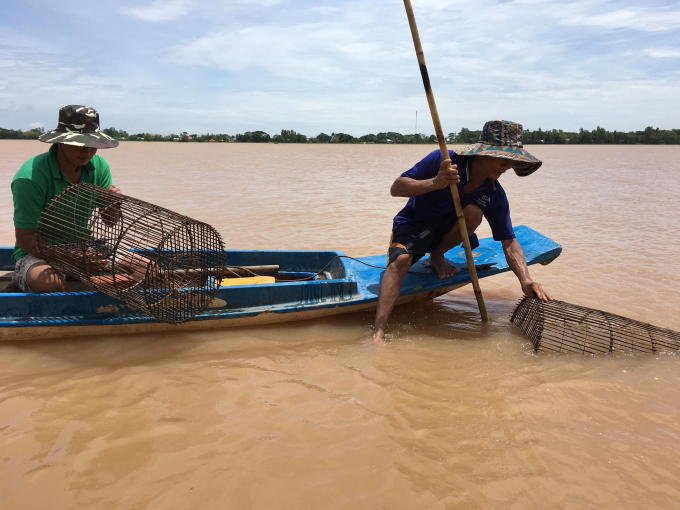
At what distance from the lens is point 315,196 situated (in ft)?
39.1

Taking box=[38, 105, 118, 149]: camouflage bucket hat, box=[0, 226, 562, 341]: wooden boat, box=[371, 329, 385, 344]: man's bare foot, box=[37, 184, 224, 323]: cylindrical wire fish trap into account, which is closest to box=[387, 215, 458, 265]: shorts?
box=[0, 226, 562, 341]: wooden boat

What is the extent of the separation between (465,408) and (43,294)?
2.87 meters

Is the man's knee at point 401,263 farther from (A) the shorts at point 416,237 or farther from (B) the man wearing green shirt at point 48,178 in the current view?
(B) the man wearing green shirt at point 48,178

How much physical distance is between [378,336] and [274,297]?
0.86 m

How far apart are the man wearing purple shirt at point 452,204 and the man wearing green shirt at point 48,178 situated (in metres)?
2.17

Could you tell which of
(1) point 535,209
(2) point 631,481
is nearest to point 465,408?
(2) point 631,481

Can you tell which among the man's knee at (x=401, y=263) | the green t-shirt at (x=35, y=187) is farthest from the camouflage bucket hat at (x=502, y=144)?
the green t-shirt at (x=35, y=187)

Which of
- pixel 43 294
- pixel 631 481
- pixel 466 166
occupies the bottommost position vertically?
pixel 631 481

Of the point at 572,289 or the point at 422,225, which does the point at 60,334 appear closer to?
the point at 422,225

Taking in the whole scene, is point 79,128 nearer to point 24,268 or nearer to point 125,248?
point 125,248

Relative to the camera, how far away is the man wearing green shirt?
131 inches

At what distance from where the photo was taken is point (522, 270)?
12.3ft

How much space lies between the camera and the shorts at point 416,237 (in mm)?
3910

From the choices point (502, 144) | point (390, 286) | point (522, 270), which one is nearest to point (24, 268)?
point (390, 286)
